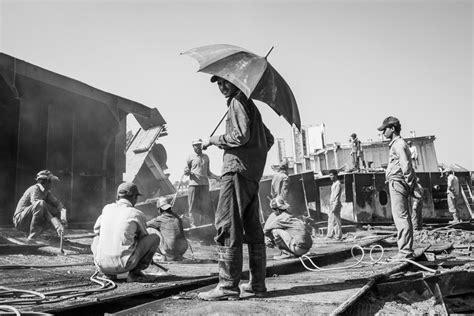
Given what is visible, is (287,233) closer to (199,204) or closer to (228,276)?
(228,276)

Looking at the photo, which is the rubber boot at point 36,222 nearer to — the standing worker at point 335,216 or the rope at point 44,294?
the rope at point 44,294

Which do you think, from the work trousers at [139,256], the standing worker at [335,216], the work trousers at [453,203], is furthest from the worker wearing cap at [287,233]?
the work trousers at [453,203]

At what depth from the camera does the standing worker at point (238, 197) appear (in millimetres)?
3039

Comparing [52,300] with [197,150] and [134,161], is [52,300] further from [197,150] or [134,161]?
[134,161]

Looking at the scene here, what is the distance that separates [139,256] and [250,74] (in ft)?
7.52

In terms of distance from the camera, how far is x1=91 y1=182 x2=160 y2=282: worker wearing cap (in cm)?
384

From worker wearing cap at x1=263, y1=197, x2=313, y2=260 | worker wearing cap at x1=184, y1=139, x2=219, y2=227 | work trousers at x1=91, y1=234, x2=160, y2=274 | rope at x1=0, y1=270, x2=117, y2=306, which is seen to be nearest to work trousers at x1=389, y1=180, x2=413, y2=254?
worker wearing cap at x1=263, y1=197, x2=313, y2=260

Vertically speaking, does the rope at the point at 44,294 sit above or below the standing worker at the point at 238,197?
below

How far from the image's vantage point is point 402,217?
17.8 ft

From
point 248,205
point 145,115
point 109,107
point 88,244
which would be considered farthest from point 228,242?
point 145,115

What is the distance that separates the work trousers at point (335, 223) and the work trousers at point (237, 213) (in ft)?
25.0

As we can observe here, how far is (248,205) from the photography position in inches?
129

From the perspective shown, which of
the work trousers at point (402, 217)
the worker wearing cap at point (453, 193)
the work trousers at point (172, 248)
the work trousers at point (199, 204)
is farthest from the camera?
the worker wearing cap at point (453, 193)

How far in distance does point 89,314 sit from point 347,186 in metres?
12.1
